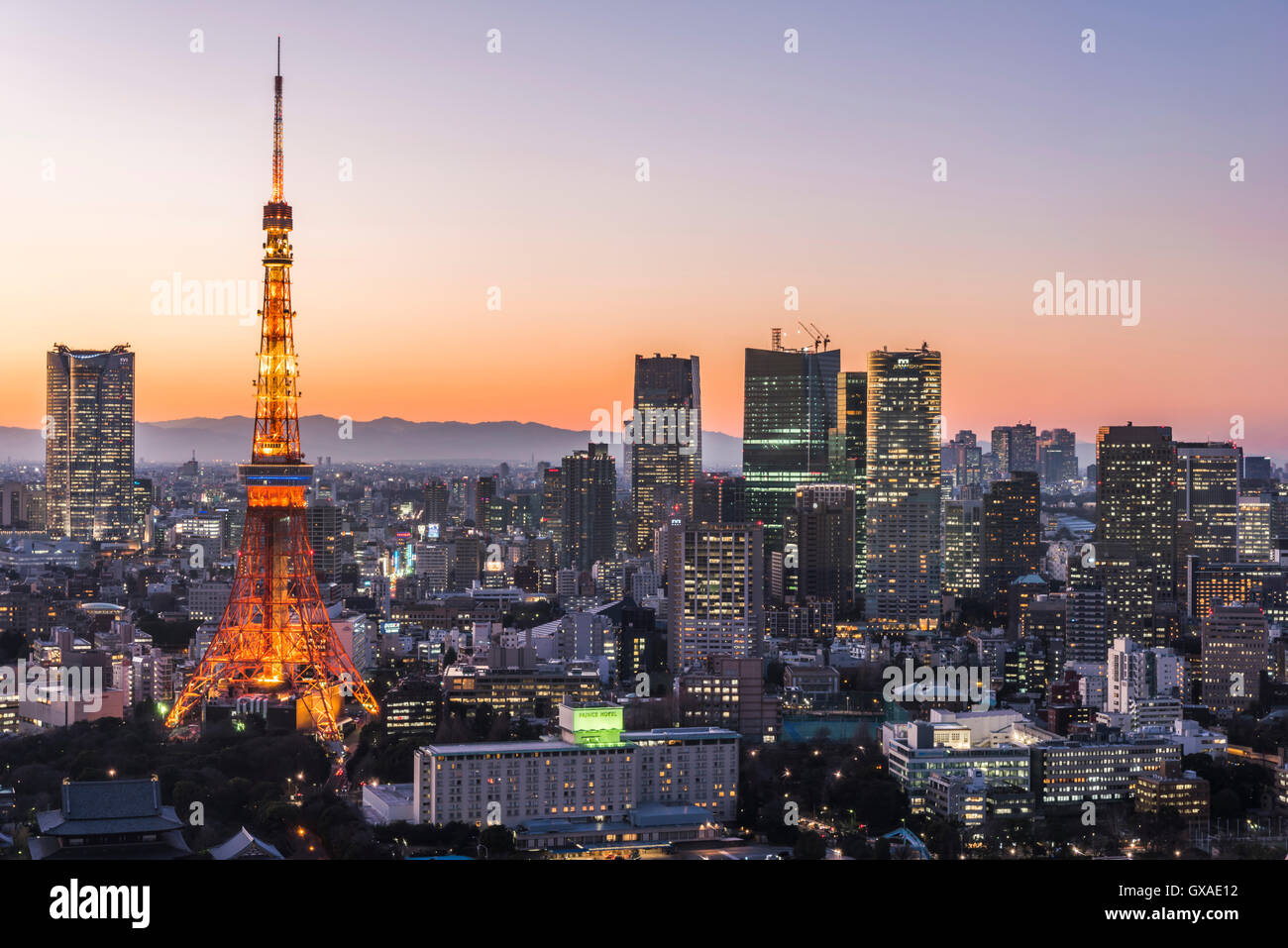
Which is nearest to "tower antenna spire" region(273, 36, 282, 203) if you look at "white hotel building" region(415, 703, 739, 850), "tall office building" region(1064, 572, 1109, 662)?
"white hotel building" region(415, 703, 739, 850)

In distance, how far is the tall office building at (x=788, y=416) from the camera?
30609 millimetres

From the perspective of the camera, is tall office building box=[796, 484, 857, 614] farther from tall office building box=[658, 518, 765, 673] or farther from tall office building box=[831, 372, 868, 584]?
tall office building box=[658, 518, 765, 673]

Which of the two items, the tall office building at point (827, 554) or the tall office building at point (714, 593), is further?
the tall office building at point (827, 554)

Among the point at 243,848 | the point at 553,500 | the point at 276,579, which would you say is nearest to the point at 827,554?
the point at 553,500

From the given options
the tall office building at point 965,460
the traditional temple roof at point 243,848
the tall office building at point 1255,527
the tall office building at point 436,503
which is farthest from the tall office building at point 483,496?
the traditional temple roof at point 243,848

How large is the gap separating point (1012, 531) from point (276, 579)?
15.2 meters

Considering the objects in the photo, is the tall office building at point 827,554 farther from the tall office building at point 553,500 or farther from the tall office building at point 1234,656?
the tall office building at point 1234,656

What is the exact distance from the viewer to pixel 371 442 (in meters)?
24.4

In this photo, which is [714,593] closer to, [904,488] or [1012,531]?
[1012,531]

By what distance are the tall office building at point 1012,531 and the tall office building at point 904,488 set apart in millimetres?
903
